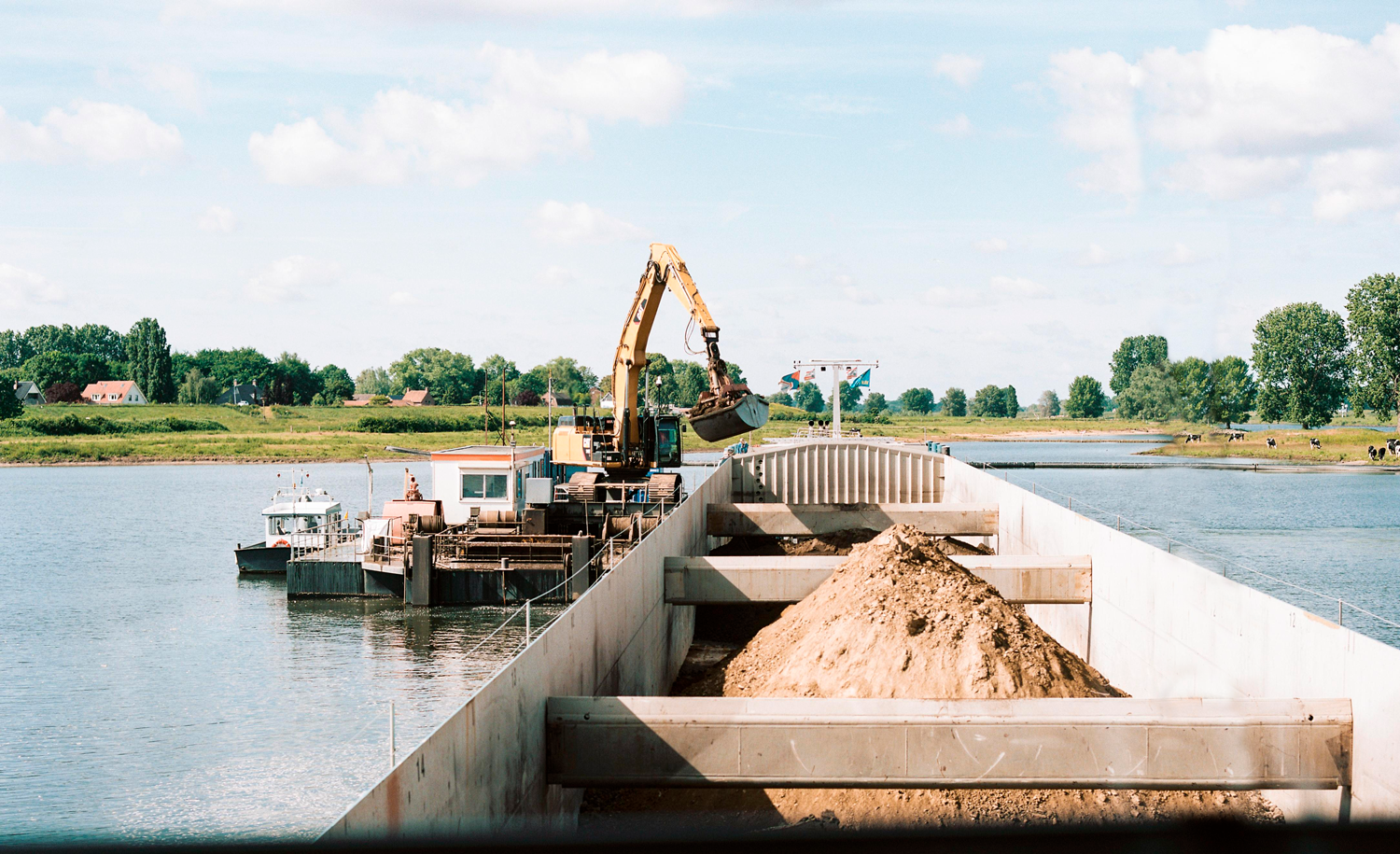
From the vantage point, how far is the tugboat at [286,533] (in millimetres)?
48125

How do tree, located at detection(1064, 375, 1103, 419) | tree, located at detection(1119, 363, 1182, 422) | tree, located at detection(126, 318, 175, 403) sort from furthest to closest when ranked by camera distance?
tree, located at detection(126, 318, 175, 403), tree, located at detection(1064, 375, 1103, 419), tree, located at detection(1119, 363, 1182, 422)

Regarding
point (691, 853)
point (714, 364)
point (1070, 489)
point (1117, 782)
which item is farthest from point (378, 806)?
point (1070, 489)

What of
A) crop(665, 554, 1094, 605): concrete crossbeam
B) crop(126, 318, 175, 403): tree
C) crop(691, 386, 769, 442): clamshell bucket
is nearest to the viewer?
crop(665, 554, 1094, 605): concrete crossbeam

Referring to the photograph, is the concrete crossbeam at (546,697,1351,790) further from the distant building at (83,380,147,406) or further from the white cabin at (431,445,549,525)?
the distant building at (83,380,147,406)

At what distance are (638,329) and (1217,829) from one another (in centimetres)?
3973

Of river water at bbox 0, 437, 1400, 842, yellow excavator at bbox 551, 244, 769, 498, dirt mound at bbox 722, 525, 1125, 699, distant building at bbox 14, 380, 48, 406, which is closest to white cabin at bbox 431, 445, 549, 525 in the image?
yellow excavator at bbox 551, 244, 769, 498

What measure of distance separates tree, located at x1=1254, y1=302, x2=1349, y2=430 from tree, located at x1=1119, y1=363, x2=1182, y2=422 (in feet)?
75.7

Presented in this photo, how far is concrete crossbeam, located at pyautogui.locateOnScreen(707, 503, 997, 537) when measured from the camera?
3278 centimetres

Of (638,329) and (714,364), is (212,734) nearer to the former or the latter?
(714,364)

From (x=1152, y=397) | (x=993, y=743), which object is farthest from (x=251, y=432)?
(x=993, y=743)

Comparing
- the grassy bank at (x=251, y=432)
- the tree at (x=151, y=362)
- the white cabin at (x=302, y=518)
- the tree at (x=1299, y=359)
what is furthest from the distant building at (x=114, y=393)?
the tree at (x=1299, y=359)

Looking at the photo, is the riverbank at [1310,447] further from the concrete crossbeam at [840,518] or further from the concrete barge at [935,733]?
the concrete barge at [935,733]

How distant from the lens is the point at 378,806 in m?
6.46

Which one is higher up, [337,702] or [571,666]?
[571,666]
